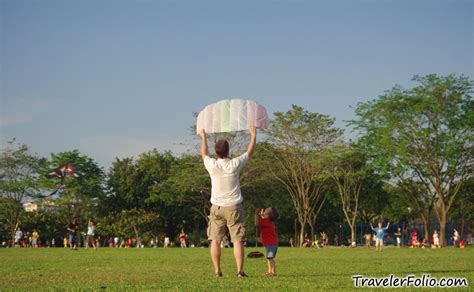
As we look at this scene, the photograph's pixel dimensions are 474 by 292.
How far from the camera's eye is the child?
12.2 metres

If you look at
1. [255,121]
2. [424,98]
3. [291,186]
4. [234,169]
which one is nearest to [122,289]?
[234,169]

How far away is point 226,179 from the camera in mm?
10461

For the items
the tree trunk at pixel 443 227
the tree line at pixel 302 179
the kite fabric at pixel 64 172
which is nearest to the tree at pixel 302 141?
the tree line at pixel 302 179

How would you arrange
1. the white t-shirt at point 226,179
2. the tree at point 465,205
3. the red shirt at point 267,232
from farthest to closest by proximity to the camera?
the tree at point 465,205, the red shirt at point 267,232, the white t-shirt at point 226,179

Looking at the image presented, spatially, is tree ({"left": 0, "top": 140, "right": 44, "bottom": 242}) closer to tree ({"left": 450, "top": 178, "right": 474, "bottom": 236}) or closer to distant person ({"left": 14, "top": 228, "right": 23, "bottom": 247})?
distant person ({"left": 14, "top": 228, "right": 23, "bottom": 247})

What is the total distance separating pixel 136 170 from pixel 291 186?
1792 cm

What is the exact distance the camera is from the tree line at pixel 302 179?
163ft

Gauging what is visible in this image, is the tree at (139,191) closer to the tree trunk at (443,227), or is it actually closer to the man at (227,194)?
the tree trunk at (443,227)

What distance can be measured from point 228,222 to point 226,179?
686mm

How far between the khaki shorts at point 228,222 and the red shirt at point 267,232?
5.29ft

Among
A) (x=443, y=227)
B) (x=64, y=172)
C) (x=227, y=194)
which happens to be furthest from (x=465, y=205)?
(x=227, y=194)

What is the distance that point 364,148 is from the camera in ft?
176

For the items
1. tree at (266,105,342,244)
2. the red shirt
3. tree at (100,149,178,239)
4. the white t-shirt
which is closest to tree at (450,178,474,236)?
tree at (266,105,342,244)

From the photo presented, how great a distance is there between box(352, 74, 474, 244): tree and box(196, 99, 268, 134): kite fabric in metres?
39.4
